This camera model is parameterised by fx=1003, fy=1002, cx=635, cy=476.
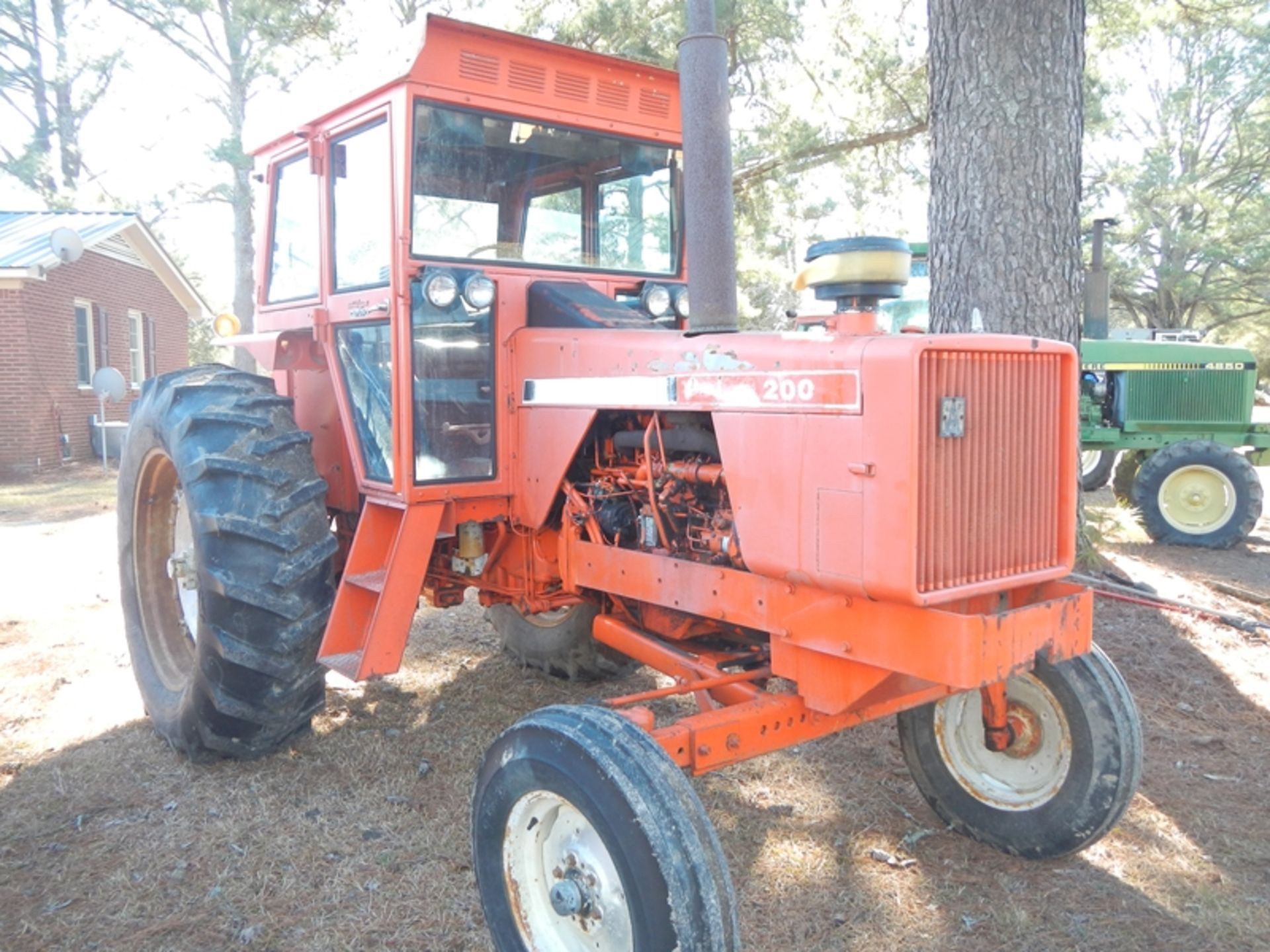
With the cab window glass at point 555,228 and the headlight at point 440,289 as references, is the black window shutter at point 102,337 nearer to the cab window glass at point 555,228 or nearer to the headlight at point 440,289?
the cab window glass at point 555,228

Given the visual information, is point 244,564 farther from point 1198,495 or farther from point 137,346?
point 137,346

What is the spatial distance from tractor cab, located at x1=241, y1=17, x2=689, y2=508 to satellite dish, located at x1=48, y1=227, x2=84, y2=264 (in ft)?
40.9

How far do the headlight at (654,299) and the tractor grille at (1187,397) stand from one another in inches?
261

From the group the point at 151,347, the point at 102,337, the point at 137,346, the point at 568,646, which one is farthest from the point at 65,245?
the point at 568,646

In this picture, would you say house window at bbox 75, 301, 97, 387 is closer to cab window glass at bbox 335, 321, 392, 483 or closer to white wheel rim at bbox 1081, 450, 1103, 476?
cab window glass at bbox 335, 321, 392, 483

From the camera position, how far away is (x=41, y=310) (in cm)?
1504

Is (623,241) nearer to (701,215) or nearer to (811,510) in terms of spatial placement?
(701,215)

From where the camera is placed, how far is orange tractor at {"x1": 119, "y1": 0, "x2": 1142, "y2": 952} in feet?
7.96

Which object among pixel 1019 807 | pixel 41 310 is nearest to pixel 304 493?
pixel 1019 807

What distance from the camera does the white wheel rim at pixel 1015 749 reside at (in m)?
3.11

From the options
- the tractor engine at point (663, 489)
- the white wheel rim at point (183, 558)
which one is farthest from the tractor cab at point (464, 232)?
the white wheel rim at point (183, 558)

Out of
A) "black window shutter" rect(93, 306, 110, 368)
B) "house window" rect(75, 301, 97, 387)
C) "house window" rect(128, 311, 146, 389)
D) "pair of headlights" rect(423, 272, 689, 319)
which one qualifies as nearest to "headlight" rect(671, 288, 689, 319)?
"pair of headlights" rect(423, 272, 689, 319)

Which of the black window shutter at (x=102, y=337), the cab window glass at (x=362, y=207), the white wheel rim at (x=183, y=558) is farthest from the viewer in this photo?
the black window shutter at (x=102, y=337)

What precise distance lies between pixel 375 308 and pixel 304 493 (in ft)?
2.34
